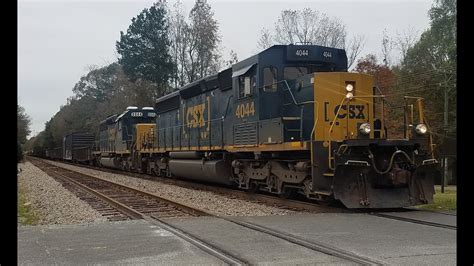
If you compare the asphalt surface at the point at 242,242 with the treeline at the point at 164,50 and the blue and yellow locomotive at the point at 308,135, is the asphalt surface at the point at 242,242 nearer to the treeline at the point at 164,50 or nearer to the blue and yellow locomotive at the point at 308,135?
the blue and yellow locomotive at the point at 308,135

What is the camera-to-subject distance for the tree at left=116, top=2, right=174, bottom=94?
152 feet

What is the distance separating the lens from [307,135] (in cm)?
1092

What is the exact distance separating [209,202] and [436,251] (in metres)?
6.87

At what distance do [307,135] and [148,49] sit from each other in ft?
125

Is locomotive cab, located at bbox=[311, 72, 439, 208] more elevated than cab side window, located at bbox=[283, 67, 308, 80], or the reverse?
cab side window, located at bbox=[283, 67, 308, 80]

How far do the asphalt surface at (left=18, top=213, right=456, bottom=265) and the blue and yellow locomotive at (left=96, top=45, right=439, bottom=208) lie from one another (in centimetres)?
118

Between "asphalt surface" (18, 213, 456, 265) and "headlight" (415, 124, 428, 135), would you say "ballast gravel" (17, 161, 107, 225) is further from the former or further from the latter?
"headlight" (415, 124, 428, 135)

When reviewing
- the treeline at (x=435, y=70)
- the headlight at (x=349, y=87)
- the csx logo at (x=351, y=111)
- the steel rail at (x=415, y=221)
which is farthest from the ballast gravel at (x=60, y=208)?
the treeline at (x=435, y=70)

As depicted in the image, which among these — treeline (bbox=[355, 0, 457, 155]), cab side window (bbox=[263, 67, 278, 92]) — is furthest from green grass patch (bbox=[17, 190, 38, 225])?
treeline (bbox=[355, 0, 457, 155])

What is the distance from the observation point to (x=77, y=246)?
6.49m

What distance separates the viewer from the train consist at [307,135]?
31.2ft

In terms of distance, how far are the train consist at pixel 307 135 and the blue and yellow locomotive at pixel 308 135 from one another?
2 centimetres

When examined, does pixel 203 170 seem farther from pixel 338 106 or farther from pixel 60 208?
pixel 338 106

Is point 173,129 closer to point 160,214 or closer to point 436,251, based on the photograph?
point 160,214
